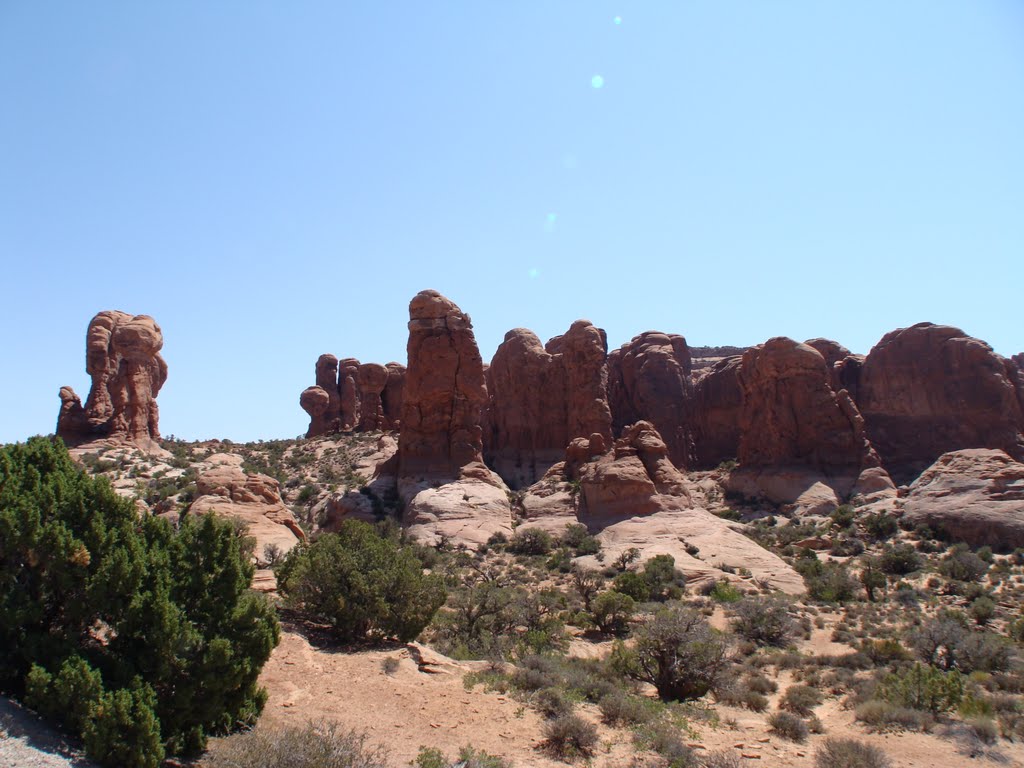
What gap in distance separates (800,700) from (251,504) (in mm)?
16880

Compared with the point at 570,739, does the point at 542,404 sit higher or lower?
higher

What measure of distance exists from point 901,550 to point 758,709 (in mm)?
21121

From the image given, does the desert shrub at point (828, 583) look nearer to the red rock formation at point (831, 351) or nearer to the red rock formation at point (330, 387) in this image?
the red rock formation at point (831, 351)

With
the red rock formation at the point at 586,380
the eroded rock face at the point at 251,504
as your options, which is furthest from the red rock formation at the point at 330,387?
the eroded rock face at the point at 251,504

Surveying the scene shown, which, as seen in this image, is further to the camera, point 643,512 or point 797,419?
point 797,419

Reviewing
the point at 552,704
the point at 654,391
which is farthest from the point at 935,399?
the point at 552,704

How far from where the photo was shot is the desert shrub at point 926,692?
13.2 m

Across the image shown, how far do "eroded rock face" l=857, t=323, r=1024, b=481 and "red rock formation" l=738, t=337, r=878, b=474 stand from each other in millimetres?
6527

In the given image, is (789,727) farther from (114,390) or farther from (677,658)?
(114,390)

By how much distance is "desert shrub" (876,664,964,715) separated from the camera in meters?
13.2

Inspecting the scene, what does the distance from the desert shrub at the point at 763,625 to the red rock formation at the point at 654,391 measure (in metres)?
32.6

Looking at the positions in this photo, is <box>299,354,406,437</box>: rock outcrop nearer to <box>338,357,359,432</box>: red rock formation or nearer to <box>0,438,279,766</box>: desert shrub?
<box>338,357,359,432</box>: red rock formation

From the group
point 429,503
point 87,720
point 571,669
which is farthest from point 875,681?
point 429,503

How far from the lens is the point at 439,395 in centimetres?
4141
